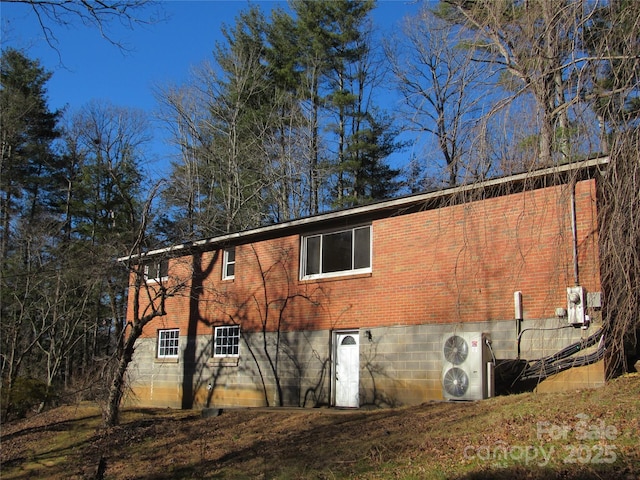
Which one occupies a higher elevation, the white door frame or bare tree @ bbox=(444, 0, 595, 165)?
bare tree @ bbox=(444, 0, 595, 165)

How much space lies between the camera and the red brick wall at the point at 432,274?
12695 millimetres

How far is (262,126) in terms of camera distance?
34250 millimetres

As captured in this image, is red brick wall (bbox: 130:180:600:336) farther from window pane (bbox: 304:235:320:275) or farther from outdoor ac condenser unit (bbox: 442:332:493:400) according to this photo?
outdoor ac condenser unit (bbox: 442:332:493:400)

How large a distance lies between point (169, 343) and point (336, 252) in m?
8.10

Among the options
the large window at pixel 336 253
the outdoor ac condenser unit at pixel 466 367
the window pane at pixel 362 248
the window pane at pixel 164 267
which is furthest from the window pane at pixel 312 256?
the window pane at pixel 164 267

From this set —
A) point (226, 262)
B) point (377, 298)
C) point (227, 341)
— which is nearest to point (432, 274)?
point (377, 298)

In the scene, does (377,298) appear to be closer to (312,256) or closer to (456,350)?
(312,256)

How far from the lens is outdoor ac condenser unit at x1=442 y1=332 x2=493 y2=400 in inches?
514

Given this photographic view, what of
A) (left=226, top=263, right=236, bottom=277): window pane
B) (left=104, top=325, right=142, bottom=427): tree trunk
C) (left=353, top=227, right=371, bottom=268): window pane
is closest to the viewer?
(left=104, top=325, right=142, bottom=427): tree trunk

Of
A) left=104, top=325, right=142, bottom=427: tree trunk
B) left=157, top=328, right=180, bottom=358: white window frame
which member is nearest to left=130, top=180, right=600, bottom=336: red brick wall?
left=157, top=328, right=180, bottom=358: white window frame

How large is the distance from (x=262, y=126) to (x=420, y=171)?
24342 millimetres

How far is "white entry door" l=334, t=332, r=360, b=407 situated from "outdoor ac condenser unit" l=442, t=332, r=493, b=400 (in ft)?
11.3

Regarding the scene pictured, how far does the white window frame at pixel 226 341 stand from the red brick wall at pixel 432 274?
279 mm

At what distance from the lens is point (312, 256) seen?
18.3 m
